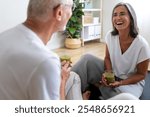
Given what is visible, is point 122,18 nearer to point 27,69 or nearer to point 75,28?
point 27,69

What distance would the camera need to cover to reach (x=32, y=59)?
72 centimetres

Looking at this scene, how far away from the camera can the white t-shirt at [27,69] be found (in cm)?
72

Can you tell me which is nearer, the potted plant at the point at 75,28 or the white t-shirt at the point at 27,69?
the white t-shirt at the point at 27,69

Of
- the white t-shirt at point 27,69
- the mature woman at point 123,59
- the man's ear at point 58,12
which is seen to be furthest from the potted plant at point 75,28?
the white t-shirt at point 27,69

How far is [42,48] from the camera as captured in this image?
2.48ft

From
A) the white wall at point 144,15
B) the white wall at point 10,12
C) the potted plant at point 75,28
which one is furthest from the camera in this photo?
the potted plant at point 75,28

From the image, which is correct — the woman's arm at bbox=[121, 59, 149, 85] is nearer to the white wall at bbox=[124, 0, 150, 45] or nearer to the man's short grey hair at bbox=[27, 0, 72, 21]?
the man's short grey hair at bbox=[27, 0, 72, 21]

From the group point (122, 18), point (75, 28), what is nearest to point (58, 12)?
point (122, 18)

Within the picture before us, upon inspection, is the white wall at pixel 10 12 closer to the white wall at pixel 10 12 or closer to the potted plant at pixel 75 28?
the white wall at pixel 10 12

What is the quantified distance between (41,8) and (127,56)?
1030mm

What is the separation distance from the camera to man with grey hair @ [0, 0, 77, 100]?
72 cm

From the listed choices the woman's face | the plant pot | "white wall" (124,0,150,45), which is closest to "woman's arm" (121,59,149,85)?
the woman's face

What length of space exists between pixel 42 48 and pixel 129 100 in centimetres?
43

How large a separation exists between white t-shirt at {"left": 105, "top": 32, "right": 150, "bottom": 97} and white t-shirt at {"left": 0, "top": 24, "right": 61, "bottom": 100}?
978mm
